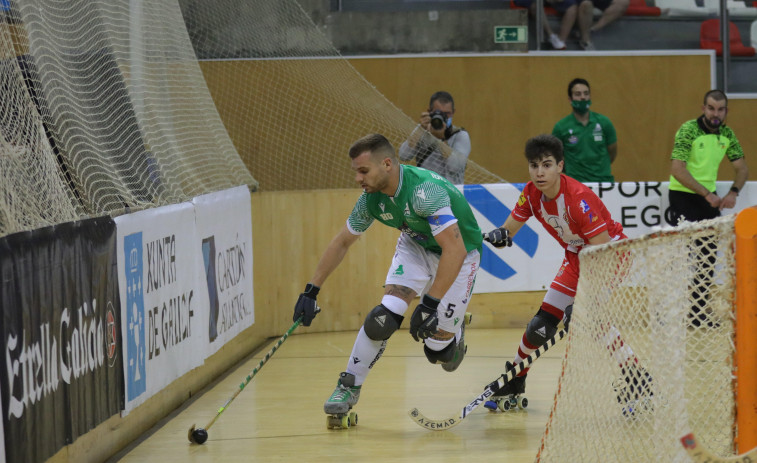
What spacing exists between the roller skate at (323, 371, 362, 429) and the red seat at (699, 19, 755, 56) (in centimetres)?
778

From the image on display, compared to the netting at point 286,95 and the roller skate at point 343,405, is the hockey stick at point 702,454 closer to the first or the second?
the roller skate at point 343,405

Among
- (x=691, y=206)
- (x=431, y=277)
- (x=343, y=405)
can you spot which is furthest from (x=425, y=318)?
(x=691, y=206)

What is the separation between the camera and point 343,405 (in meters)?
5.52

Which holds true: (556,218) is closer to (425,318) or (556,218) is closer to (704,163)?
(425,318)

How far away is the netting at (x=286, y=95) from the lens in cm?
906

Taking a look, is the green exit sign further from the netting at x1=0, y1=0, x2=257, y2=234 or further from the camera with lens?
the netting at x1=0, y1=0, x2=257, y2=234

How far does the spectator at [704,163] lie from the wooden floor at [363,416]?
→ 1756 millimetres

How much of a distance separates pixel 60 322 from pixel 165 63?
3.39m

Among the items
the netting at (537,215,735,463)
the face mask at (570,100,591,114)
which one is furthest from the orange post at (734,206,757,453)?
the face mask at (570,100,591,114)

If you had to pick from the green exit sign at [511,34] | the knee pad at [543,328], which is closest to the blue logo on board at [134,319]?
the knee pad at [543,328]

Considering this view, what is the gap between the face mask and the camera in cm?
902

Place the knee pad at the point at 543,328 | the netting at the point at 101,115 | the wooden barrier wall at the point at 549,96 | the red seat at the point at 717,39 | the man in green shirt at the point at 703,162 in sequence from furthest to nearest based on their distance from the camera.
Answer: the red seat at the point at 717,39 < the wooden barrier wall at the point at 549,96 < the man in green shirt at the point at 703,162 < the knee pad at the point at 543,328 < the netting at the point at 101,115

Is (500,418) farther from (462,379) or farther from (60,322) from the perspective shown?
(60,322)

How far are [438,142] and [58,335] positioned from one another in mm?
5000
